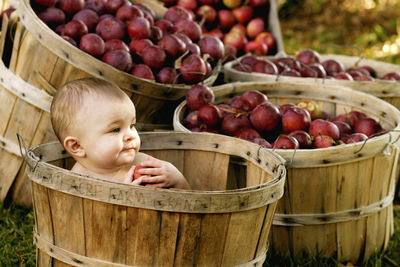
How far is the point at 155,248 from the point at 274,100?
193 centimetres

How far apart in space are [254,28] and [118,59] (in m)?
2.24

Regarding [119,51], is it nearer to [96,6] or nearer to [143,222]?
[96,6]

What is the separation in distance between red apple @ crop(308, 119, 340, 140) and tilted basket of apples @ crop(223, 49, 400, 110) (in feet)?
2.53

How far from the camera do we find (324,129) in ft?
9.56

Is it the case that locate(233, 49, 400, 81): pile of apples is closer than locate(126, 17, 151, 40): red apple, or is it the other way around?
locate(126, 17, 151, 40): red apple

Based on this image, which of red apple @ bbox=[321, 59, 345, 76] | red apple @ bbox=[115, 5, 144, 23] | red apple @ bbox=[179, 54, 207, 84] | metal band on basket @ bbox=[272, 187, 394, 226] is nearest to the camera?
metal band on basket @ bbox=[272, 187, 394, 226]

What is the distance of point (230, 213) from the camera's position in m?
1.87

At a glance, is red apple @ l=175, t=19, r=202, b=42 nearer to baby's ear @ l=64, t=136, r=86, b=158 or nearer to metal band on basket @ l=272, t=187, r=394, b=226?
metal band on basket @ l=272, t=187, r=394, b=226

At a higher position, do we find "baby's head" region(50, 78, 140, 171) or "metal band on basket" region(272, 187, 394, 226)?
"baby's head" region(50, 78, 140, 171)

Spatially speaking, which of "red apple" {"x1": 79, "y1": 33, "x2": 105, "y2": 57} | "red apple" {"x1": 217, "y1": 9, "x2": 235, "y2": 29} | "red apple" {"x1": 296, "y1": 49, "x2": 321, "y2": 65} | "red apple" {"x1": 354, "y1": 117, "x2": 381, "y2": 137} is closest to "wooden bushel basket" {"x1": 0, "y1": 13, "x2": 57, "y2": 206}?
"red apple" {"x1": 79, "y1": 33, "x2": 105, "y2": 57}

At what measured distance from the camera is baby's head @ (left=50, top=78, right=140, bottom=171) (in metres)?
2.13

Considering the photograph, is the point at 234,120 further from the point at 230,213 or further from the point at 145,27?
the point at 230,213

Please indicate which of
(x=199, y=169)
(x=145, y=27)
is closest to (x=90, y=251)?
(x=199, y=169)

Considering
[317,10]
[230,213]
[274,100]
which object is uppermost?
[230,213]
